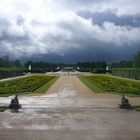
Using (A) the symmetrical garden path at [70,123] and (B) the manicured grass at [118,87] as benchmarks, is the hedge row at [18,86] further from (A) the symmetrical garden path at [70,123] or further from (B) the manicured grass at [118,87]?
(A) the symmetrical garden path at [70,123]

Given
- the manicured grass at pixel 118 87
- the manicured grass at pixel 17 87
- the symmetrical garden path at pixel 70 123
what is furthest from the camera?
the manicured grass at pixel 118 87

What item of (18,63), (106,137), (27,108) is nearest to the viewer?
(106,137)

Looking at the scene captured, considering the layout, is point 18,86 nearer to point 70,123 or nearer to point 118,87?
point 118,87

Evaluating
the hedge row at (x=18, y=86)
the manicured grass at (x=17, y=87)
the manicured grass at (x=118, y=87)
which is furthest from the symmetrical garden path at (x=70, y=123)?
the hedge row at (x=18, y=86)

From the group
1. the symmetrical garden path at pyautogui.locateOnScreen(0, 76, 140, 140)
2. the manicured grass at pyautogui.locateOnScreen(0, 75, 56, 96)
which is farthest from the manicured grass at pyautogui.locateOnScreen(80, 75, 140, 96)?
the symmetrical garden path at pyautogui.locateOnScreen(0, 76, 140, 140)

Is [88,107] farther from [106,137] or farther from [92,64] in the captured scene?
[92,64]

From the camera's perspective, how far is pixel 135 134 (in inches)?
444

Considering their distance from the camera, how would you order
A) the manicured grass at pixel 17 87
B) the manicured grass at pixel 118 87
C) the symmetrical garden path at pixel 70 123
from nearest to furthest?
the symmetrical garden path at pixel 70 123, the manicured grass at pixel 17 87, the manicured grass at pixel 118 87

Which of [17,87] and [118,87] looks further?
[118,87]

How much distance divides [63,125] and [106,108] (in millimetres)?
5414

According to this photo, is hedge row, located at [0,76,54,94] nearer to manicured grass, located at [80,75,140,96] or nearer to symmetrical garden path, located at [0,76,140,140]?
manicured grass, located at [80,75,140,96]

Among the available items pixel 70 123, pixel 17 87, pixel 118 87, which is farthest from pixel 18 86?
pixel 70 123

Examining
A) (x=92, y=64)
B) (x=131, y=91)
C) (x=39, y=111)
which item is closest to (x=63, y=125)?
(x=39, y=111)

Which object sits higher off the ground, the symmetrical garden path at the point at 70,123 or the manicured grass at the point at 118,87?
the manicured grass at the point at 118,87
